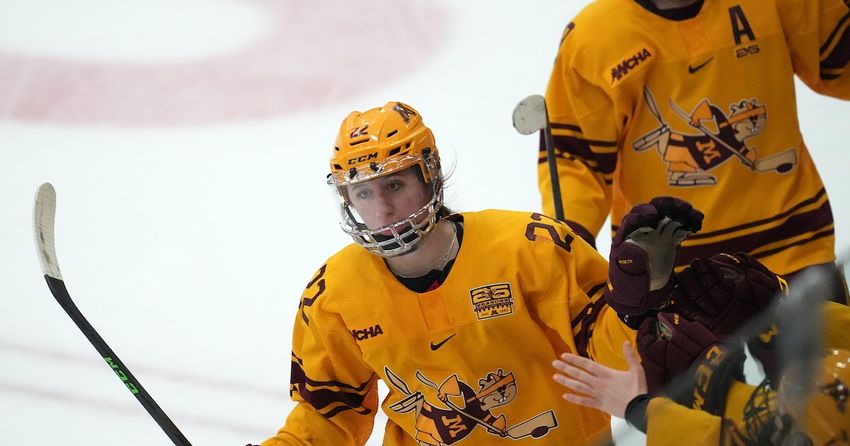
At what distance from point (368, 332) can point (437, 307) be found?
14cm

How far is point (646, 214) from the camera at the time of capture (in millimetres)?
1849

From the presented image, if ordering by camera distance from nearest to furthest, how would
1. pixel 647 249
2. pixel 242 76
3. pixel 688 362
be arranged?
pixel 688 362 → pixel 647 249 → pixel 242 76

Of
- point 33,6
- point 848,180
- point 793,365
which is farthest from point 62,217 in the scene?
point 793,365

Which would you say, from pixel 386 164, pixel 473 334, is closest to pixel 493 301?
pixel 473 334

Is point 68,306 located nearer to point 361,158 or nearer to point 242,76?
point 361,158

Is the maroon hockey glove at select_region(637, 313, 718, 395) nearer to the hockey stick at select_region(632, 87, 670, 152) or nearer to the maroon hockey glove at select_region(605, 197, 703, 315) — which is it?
the maroon hockey glove at select_region(605, 197, 703, 315)

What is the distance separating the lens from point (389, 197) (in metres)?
2.14

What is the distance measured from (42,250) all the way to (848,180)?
2.71m

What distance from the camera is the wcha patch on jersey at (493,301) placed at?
2123 millimetres

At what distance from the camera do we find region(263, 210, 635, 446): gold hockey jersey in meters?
2.13

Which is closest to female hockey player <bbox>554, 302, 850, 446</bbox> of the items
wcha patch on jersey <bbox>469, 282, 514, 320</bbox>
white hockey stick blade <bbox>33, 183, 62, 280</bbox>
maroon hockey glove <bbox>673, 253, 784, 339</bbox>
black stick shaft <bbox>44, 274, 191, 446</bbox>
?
maroon hockey glove <bbox>673, 253, 784, 339</bbox>

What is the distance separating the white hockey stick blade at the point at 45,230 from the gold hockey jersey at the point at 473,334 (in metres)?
0.51

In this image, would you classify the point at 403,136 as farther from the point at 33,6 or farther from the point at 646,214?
the point at 33,6

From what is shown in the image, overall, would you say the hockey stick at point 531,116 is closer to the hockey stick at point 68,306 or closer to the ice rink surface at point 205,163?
the ice rink surface at point 205,163
